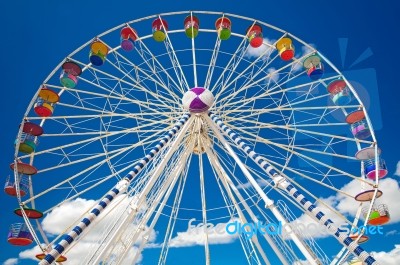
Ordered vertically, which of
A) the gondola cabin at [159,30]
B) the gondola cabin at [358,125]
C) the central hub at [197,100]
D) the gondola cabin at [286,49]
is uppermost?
the gondola cabin at [159,30]

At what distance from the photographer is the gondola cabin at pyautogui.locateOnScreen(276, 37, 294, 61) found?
1459 centimetres

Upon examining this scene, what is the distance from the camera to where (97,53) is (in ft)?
47.0

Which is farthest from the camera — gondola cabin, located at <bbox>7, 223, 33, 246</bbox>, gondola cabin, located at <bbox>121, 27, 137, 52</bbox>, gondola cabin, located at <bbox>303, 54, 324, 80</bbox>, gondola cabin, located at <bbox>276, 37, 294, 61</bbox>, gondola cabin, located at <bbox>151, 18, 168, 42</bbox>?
gondola cabin, located at <bbox>151, 18, 168, 42</bbox>

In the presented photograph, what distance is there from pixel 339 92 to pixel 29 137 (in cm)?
1197

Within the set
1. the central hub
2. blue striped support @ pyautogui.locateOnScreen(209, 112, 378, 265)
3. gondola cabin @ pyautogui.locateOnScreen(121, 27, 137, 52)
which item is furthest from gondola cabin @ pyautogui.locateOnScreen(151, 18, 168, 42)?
blue striped support @ pyautogui.locateOnScreen(209, 112, 378, 265)

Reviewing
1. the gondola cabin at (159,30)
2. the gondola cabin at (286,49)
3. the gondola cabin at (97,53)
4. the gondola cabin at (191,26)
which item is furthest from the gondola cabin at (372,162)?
the gondola cabin at (97,53)

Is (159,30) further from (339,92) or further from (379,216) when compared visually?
(379,216)

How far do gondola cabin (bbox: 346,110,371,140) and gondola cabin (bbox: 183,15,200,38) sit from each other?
24.1 feet

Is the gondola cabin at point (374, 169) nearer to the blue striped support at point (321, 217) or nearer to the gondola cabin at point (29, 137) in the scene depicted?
the blue striped support at point (321, 217)

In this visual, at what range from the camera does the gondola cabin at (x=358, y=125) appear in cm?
1333

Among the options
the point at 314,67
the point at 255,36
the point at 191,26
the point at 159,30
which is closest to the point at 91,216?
the point at 159,30

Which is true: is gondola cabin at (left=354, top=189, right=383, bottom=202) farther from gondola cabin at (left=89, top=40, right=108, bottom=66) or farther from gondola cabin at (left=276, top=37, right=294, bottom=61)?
gondola cabin at (left=89, top=40, right=108, bottom=66)

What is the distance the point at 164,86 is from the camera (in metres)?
14.3

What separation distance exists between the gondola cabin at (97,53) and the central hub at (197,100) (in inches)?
155
